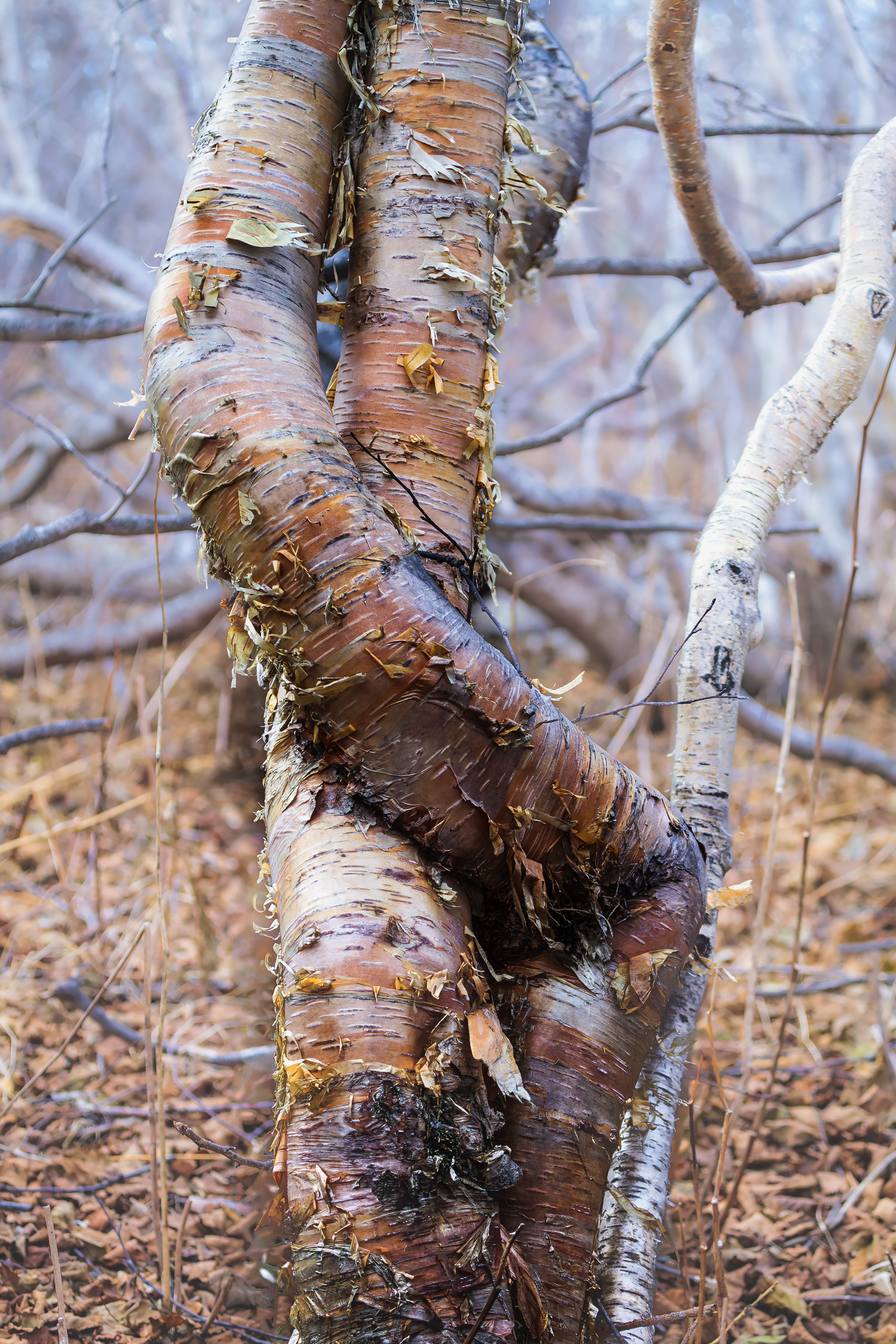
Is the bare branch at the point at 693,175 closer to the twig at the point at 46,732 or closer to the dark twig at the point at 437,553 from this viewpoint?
the dark twig at the point at 437,553

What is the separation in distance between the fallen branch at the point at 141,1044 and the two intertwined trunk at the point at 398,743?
3.25ft

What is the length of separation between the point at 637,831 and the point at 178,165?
6.43 m

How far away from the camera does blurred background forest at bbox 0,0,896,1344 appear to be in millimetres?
1422

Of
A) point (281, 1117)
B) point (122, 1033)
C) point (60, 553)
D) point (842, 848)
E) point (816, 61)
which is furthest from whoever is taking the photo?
point (816, 61)

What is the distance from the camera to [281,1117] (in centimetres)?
78

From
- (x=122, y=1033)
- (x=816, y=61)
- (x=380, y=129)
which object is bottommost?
(x=122, y=1033)

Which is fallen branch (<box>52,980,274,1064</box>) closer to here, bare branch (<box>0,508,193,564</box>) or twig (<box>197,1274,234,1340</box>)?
twig (<box>197,1274,234,1340</box>)

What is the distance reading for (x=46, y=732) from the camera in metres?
1.46

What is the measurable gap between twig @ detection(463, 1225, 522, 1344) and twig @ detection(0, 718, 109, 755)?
1.05m

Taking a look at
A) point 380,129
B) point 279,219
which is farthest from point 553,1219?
point 380,129

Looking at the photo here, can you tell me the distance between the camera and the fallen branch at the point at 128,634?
129 inches

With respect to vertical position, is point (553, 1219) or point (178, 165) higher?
point (178, 165)

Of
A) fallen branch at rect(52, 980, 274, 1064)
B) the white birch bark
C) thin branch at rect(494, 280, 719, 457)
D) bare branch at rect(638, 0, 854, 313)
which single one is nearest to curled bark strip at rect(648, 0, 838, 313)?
bare branch at rect(638, 0, 854, 313)

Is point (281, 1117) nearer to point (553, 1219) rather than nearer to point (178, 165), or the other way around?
point (553, 1219)
